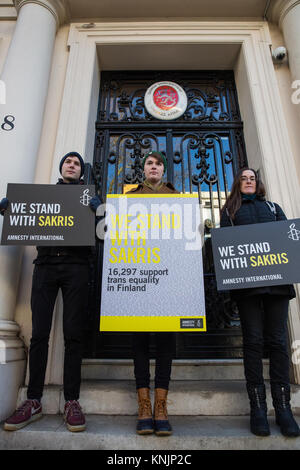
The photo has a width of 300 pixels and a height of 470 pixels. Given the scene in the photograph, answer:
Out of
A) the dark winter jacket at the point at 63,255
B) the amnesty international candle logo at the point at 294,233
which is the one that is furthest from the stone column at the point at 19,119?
the amnesty international candle logo at the point at 294,233

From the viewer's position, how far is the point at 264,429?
6.31ft

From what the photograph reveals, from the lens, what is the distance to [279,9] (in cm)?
423

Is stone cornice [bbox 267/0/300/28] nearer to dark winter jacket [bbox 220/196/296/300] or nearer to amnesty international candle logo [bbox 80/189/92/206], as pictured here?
dark winter jacket [bbox 220/196/296/300]

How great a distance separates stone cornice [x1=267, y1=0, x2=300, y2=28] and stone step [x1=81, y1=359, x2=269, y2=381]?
15.7 ft

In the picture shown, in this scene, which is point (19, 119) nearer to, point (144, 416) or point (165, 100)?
point (165, 100)

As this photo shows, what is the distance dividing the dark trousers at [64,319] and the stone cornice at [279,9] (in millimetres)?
4667

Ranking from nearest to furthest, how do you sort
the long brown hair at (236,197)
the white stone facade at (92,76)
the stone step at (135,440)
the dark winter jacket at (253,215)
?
1. the stone step at (135,440)
2. the dark winter jacket at (253,215)
3. the long brown hair at (236,197)
4. the white stone facade at (92,76)

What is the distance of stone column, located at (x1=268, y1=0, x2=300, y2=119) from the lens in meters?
3.83

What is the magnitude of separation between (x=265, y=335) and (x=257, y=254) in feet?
2.06

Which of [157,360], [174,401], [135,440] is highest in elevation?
[157,360]

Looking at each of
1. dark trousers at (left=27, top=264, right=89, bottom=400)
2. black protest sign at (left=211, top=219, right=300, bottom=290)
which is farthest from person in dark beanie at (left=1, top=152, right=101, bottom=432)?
black protest sign at (left=211, top=219, right=300, bottom=290)

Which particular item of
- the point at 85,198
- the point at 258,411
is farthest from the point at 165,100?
the point at 258,411

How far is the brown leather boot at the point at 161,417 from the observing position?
6.20ft

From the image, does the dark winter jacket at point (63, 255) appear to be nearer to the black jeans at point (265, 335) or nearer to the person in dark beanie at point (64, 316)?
the person in dark beanie at point (64, 316)
